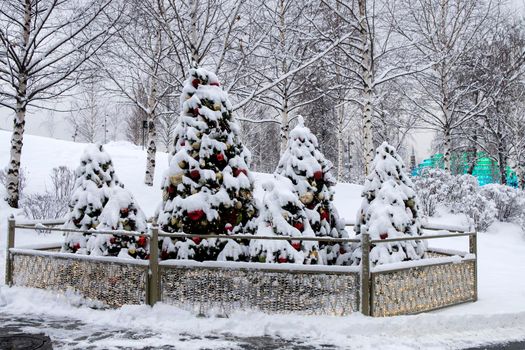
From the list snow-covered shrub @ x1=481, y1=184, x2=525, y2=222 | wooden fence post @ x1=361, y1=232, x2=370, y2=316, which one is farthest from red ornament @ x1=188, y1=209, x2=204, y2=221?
snow-covered shrub @ x1=481, y1=184, x2=525, y2=222

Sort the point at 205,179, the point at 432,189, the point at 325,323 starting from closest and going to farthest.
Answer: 1. the point at 325,323
2. the point at 205,179
3. the point at 432,189

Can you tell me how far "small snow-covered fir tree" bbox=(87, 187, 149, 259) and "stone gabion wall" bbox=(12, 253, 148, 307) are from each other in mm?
575

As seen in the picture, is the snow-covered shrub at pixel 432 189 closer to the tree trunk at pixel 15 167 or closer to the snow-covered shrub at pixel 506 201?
the snow-covered shrub at pixel 506 201

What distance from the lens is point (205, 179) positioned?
7.78 m

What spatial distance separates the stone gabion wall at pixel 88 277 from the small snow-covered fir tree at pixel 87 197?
663mm

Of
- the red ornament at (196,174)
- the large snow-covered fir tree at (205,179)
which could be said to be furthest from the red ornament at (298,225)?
the red ornament at (196,174)

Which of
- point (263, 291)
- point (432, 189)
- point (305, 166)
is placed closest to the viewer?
point (263, 291)

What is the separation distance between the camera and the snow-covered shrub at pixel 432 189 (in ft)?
58.3

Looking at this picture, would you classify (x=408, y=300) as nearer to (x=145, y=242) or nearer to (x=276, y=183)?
(x=276, y=183)

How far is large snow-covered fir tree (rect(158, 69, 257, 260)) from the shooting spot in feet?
25.1

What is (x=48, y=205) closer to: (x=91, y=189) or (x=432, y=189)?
(x=91, y=189)

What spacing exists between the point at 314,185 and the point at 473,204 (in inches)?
410

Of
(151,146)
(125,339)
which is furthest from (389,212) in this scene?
(151,146)

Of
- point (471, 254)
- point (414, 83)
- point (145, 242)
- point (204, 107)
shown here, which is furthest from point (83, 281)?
point (414, 83)
